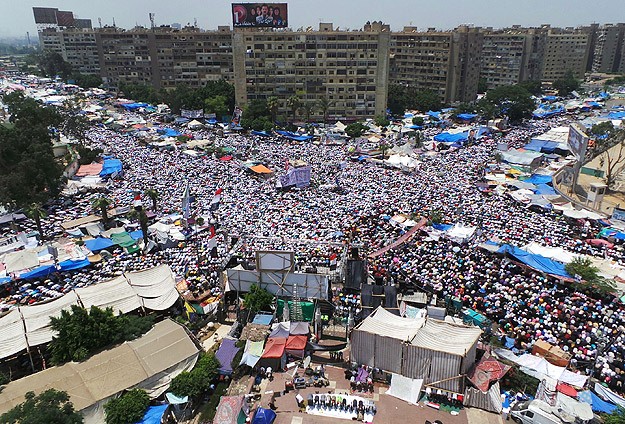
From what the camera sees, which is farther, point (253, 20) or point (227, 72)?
point (227, 72)

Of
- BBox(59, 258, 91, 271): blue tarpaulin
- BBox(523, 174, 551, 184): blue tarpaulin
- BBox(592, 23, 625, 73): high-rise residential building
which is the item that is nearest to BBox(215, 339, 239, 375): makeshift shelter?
BBox(59, 258, 91, 271): blue tarpaulin

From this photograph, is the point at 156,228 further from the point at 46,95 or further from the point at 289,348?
the point at 46,95

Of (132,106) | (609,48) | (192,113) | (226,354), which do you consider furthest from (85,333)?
(609,48)

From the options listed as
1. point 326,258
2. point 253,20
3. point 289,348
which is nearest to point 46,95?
point 253,20

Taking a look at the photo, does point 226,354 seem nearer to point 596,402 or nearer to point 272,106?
point 596,402

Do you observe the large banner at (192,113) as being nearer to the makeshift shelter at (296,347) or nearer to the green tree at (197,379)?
the makeshift shelter at (296,347)

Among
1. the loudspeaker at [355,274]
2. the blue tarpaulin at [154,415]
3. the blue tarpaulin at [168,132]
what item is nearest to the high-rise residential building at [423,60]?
the blue tarpaulin at [168,132]
